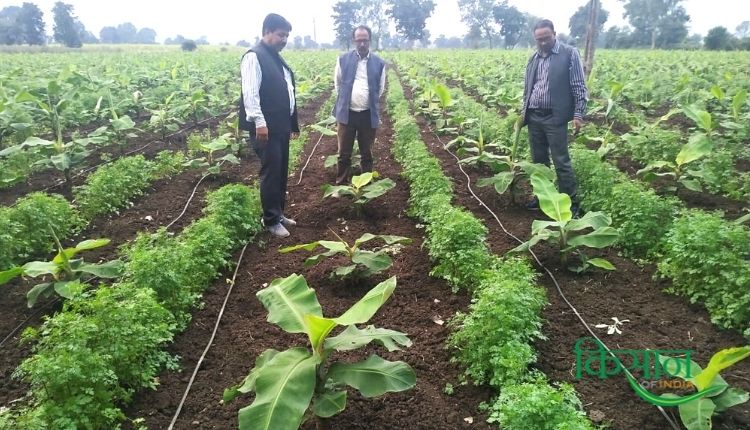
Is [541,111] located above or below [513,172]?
above

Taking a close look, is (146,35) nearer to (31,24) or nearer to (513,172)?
(31,24)

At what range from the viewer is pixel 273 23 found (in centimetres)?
534

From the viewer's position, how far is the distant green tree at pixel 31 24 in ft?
176

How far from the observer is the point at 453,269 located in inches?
187

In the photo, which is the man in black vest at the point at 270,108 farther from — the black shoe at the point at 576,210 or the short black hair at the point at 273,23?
the black shoe at the point at 576,210

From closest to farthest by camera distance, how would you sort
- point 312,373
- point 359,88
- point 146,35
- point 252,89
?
point 312,373 → point 252,89 → point 359,88 → point 146,35

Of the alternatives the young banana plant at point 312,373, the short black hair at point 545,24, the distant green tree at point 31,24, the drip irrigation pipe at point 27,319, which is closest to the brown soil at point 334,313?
the young banana plant at point 312,373

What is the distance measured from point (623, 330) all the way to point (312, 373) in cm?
264

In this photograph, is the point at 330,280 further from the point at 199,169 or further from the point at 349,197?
the point at 199,169

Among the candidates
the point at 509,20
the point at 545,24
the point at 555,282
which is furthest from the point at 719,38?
the point at 555,282

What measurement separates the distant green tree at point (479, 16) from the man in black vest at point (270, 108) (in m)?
72.7

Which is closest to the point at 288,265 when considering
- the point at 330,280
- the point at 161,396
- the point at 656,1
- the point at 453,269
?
the point at 330,280

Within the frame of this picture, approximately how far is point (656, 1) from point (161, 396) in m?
78.0

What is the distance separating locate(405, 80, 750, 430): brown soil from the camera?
3146 mm
